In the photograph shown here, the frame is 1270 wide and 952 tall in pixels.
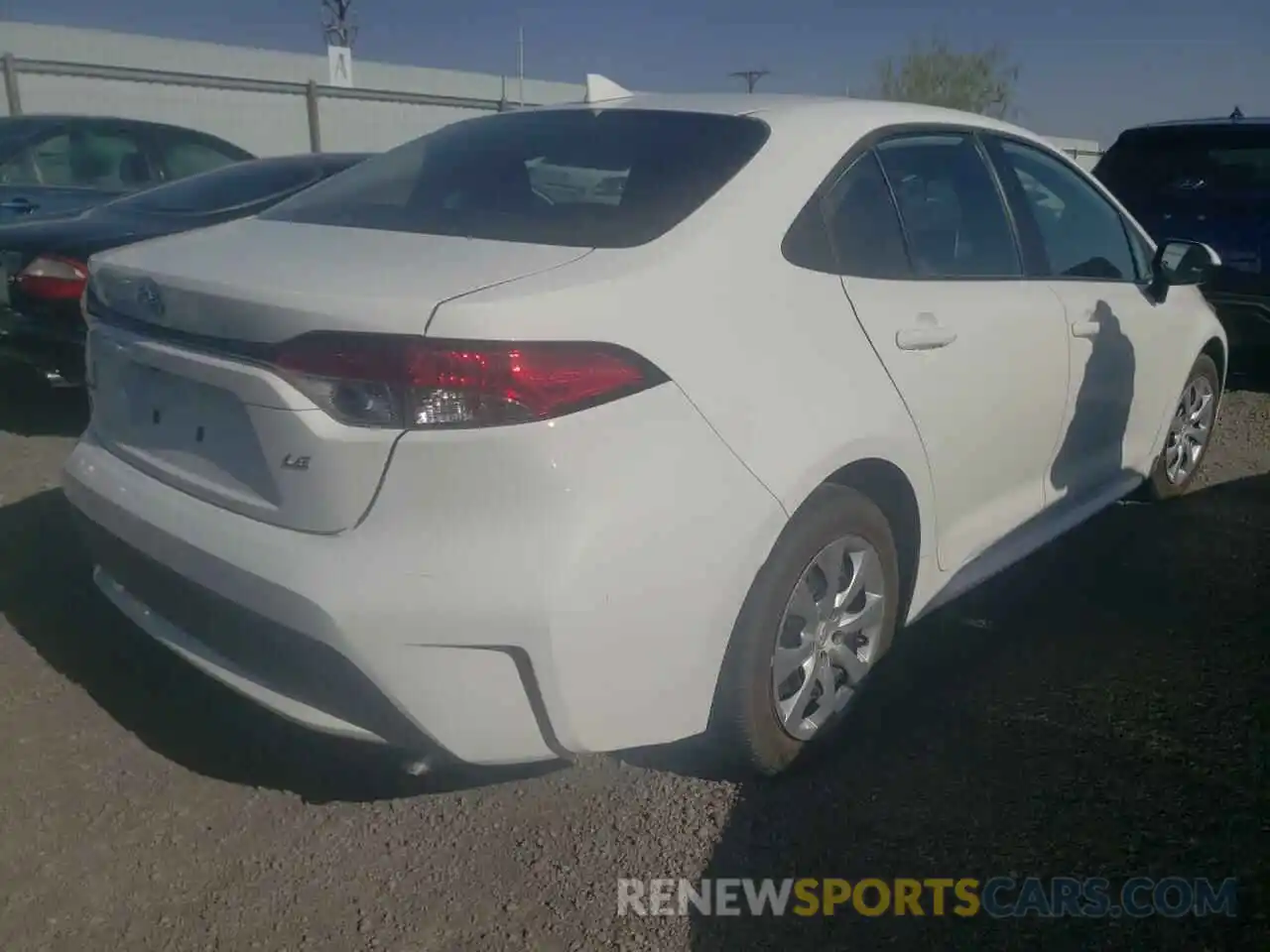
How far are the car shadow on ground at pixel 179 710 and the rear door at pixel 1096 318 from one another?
7.19 ft

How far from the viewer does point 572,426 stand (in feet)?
6.58

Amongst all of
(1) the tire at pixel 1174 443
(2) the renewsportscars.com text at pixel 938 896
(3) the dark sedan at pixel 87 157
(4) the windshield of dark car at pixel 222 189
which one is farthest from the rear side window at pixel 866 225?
(3) the dark sedan at pixel 87 157

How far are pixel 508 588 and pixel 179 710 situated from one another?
1436 millimetres

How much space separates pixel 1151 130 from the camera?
277 inches

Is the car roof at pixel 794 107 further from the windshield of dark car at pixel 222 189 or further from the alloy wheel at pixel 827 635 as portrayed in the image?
the windshield of dark car at pixel 222 189

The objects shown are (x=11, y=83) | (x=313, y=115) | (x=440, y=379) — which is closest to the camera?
(x=440, y=379)

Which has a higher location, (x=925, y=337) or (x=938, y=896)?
(x=925, y=337)

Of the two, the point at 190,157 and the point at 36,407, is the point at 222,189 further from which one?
the point at 190,157

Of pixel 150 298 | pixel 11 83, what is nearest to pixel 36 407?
pixel 150 298

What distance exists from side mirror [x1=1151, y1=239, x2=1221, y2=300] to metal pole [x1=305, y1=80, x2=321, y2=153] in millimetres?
13444

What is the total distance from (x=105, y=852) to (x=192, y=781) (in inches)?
11.1

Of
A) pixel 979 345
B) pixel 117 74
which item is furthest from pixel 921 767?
pixel 117 74

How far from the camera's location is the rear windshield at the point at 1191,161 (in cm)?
663

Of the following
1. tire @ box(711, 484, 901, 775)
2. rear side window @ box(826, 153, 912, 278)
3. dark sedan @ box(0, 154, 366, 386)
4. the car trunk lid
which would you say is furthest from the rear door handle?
dark sedan @ box(0, 154, 366, 386)
